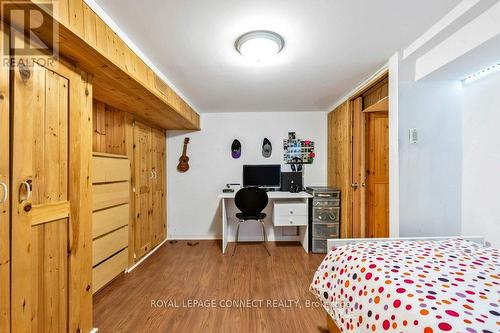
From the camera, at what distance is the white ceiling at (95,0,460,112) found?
4.13 ft

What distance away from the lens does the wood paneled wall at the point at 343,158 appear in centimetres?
279

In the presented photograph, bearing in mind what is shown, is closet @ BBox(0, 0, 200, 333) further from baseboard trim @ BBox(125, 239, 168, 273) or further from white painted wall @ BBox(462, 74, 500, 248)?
white painted wall @ BBox(462, 74, 500, 248)

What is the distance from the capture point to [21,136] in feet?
3.30

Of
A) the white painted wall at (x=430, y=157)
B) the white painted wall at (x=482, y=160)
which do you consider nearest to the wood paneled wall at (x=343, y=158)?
the white painted wall at (x=430, y=157)

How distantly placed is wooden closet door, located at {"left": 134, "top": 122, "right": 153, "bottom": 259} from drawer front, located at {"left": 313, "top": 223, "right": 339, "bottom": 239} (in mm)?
2360

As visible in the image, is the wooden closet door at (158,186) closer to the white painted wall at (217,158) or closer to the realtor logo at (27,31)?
the white painted wall at (217,158)

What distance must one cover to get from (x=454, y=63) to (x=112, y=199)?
312 centimetres

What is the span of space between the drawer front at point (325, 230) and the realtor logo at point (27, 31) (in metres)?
3.13

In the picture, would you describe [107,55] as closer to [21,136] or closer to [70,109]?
[70,109]

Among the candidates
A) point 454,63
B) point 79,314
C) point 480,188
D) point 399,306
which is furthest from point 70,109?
point 480,188

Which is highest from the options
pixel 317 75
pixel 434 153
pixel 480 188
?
pixel 317 75

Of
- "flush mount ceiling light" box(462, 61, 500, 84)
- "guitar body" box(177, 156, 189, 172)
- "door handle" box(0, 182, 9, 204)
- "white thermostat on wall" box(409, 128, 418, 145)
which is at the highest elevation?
"flush mount ceiling light" box(462, 61, 500, 84)

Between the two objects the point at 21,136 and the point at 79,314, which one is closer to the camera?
the point at 21,136

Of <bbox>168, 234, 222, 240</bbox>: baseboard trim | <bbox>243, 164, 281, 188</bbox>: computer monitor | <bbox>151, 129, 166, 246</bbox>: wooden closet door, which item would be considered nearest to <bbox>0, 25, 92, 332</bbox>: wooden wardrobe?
<bbox>151, 129, 166, 246</bbox>: wooden closet door
